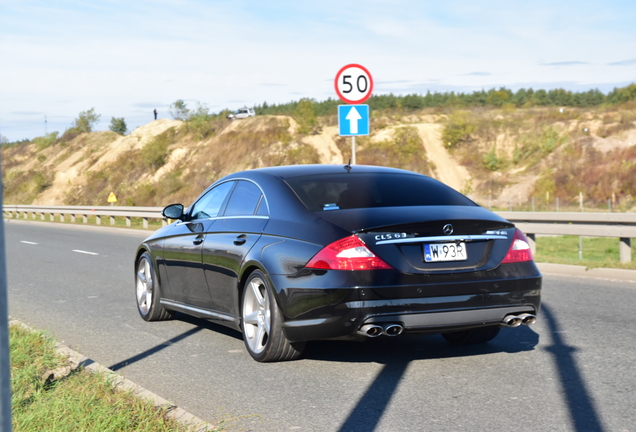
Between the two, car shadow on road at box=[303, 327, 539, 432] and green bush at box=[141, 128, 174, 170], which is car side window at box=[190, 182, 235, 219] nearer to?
car shadow on road at box=[303, 327, 539, 432]

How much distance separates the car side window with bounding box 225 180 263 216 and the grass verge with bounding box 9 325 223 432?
178 centimetres

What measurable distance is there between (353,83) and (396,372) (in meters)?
8.52

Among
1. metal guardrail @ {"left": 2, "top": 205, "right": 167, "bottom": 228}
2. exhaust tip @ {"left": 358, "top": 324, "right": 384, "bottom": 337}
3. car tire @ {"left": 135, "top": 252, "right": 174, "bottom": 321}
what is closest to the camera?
exhaust tip @ {"left": 358, "top": 324, "right": 384, "bottom": 337}

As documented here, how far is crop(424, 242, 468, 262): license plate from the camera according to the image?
17.5ft

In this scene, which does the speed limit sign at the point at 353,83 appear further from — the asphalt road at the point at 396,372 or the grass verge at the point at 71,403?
the grass verge at the point at 71,403

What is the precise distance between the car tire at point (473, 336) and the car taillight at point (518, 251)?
0.91 m

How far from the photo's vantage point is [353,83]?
13453mm

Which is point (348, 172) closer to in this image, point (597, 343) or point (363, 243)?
point (363, 243)

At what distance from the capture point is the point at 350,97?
13461 mm

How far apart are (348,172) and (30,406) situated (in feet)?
10.0

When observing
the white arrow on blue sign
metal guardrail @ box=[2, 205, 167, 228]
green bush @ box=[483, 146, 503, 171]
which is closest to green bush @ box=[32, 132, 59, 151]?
metal guardrail @ box=[2, 205, 167, 228]

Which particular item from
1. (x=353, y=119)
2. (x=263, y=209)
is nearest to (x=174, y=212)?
(x=263, y=209)

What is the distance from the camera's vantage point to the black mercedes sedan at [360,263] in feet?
17.2

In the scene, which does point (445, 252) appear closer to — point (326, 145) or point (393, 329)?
point (393, 329)
